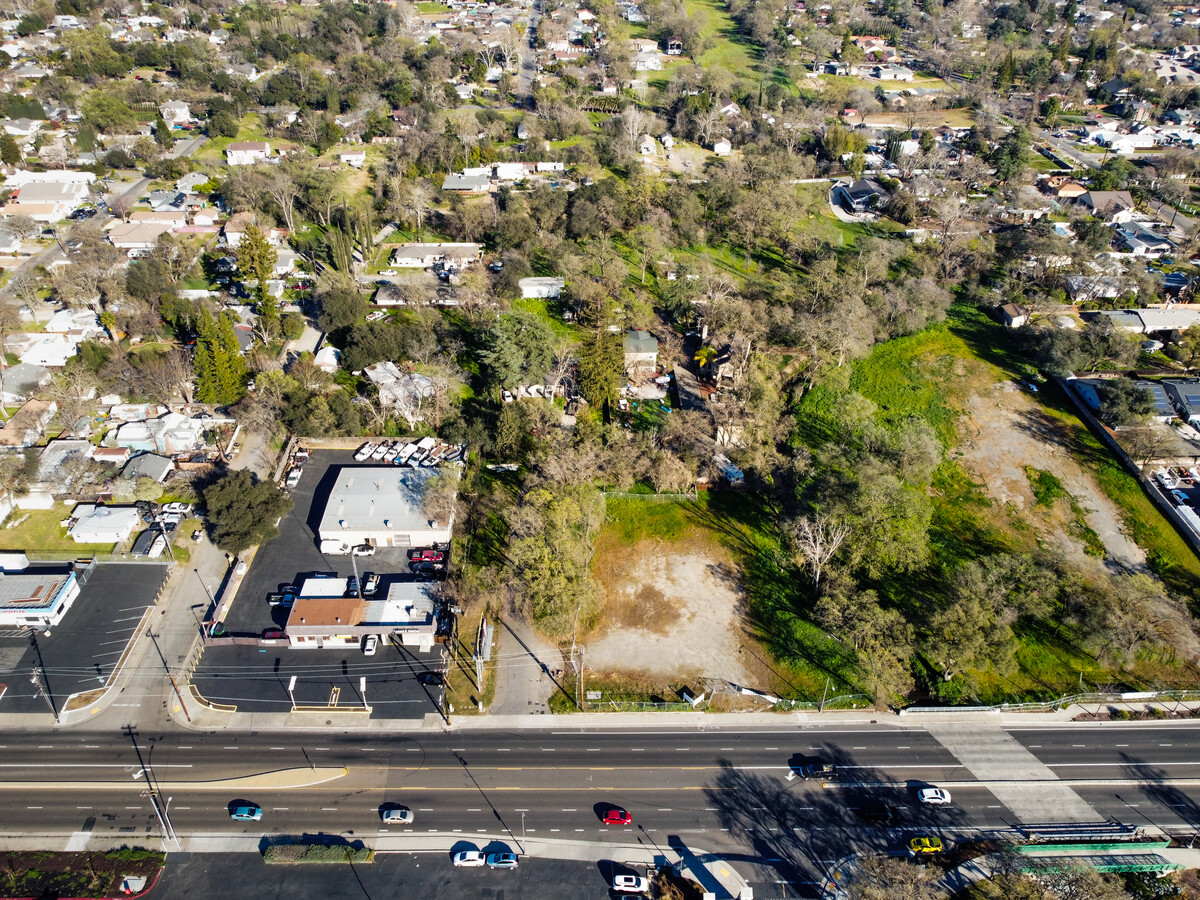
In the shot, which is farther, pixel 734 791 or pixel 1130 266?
pixel 1130 266

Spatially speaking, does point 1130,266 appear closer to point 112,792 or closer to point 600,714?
point 600,714

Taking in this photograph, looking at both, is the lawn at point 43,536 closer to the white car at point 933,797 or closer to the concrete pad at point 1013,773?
the white car at point 933,797

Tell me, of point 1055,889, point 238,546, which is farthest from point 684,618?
point 238,546

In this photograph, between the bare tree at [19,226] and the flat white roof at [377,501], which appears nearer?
the flat white roof at [377,501]

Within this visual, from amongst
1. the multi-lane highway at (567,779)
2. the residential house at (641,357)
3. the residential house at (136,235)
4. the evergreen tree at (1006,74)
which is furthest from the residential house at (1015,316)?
the residential house at (136,235)

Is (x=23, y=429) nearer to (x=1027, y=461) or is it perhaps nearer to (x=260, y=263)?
(x=260, y=263)

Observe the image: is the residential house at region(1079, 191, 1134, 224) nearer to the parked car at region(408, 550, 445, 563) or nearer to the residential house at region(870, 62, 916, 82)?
the residential house at region(870, 62, 916, 82)

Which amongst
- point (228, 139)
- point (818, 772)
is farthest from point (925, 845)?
point (228, 139)
